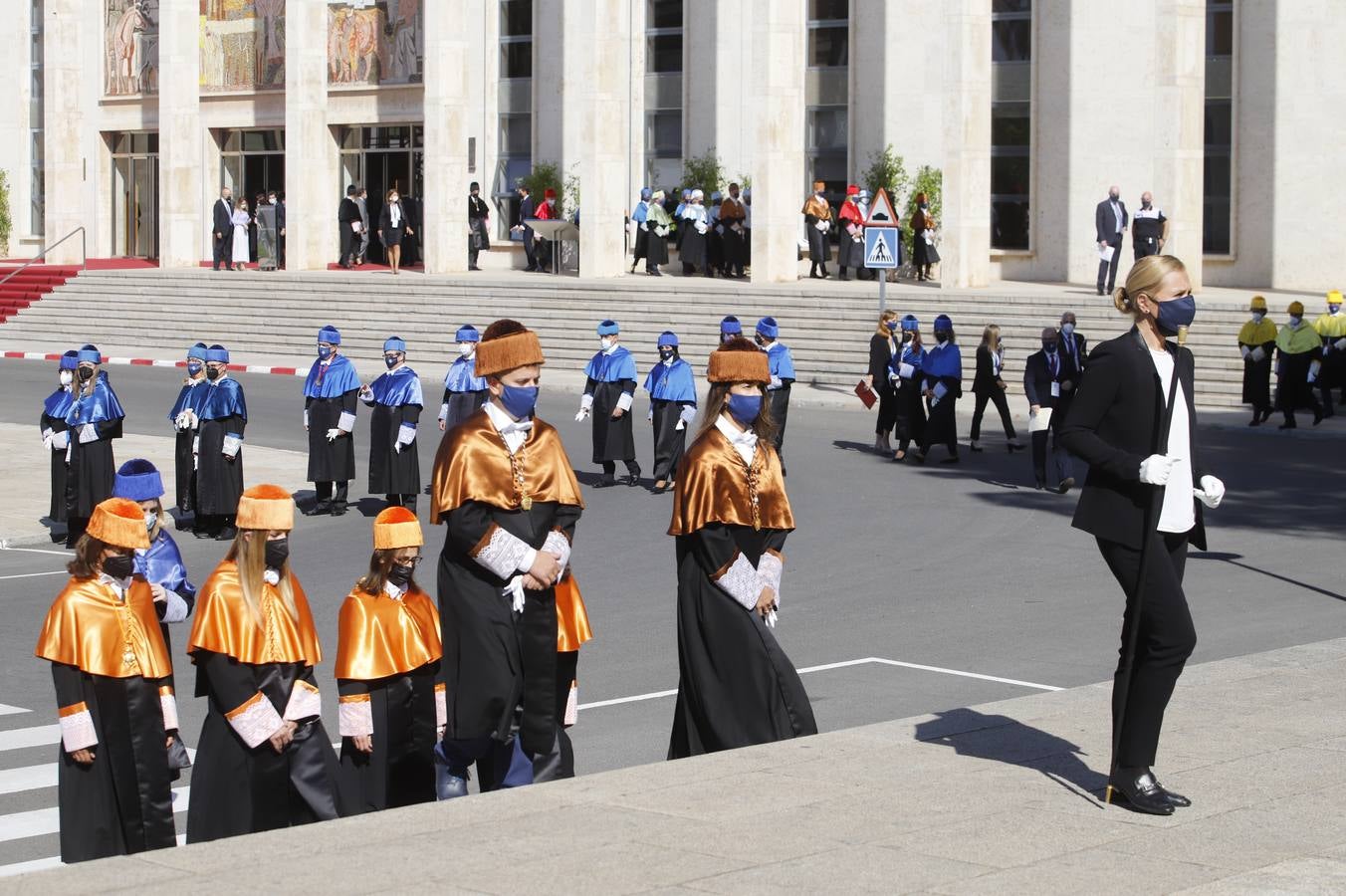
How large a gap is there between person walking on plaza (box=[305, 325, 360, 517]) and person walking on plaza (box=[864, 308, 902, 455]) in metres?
7.05

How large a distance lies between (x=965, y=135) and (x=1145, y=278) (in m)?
29.6

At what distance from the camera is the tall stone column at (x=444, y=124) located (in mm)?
42688

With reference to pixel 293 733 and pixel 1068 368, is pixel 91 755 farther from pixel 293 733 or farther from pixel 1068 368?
pixel 1068 368

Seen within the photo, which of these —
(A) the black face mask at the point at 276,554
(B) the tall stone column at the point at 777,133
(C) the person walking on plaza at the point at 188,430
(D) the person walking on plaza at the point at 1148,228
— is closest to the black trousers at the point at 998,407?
(C) the person walking on plaza at the point at 188,430

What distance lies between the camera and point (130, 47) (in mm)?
51750

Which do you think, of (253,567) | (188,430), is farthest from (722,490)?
(188,430)

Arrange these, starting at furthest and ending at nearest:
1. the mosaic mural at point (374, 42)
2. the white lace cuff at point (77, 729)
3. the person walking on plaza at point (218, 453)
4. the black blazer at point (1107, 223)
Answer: the mosaic mural at point (374, 42) < the black blazer at point (1107, 223) < the person walking on plaza at point (218, 453) < the white lace cuff at point (77, 729)

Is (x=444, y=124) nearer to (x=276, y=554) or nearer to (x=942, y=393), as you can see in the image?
(x=942, y=393)

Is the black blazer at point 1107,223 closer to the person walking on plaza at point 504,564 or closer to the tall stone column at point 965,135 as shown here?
the tall stone column at point 965,135

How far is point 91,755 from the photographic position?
24.7 ft

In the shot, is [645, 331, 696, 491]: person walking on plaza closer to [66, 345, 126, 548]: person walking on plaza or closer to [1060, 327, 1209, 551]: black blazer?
[66, 345, 126, 548]: person walking on plaza

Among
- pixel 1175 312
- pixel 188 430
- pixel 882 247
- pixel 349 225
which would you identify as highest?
pixel 349 225

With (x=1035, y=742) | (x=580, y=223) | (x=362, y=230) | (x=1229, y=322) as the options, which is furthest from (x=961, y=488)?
(x=362, y=230)

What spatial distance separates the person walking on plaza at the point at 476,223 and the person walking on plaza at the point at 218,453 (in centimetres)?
2571
